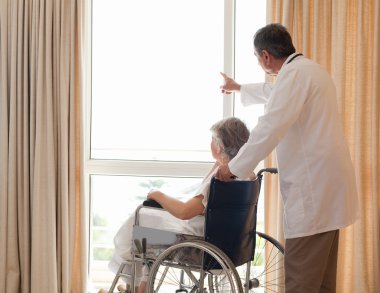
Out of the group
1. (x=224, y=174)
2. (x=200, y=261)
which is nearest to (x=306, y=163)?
(x=224, y=174)

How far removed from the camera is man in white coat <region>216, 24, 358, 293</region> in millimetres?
2203

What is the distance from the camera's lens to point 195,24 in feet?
11.9

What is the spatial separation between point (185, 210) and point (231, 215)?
0.20m

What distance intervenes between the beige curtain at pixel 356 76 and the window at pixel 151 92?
1.44 feet

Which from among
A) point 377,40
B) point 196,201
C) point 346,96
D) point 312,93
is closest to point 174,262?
point 196,201

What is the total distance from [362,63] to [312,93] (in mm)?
1091

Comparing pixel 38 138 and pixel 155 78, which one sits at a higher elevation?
pixel 155 78

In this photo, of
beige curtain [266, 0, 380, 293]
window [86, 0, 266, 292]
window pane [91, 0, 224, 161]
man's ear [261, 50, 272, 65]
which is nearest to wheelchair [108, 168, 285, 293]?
man's ear [261, 50, 272, 65]

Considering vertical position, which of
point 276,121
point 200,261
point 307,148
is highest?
point 276,121

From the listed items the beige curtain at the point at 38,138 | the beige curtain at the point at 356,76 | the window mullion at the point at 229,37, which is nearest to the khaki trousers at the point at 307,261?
the beige curtain at the point at 356,76

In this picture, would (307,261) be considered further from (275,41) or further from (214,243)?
(275,41)

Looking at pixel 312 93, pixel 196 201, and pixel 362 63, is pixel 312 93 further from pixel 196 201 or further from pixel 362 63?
pixel 362 63

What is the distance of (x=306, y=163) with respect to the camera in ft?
7.38

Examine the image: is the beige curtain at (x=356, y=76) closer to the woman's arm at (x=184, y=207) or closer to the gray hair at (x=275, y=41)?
the gray hair at (x=275, y=41)
